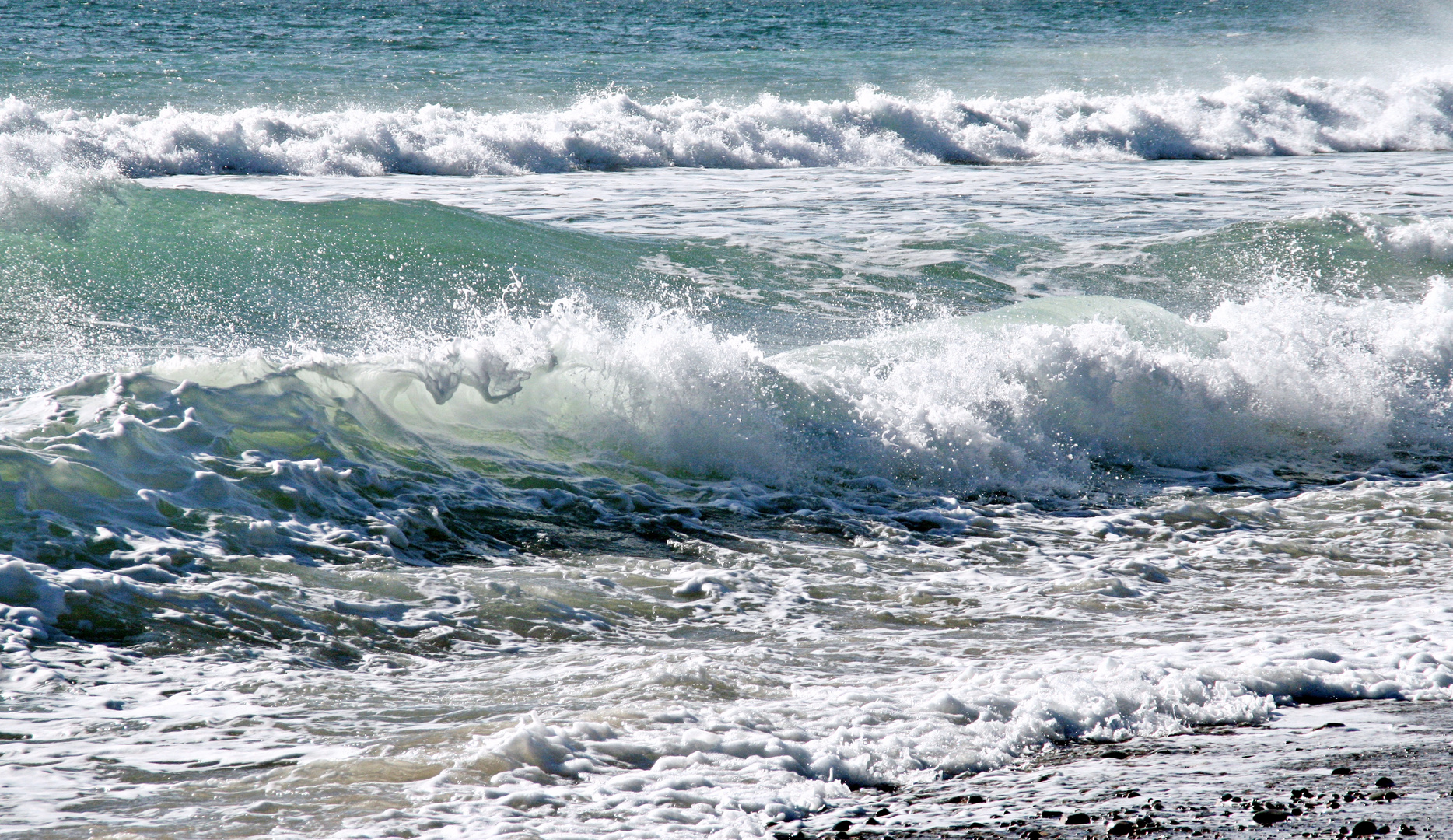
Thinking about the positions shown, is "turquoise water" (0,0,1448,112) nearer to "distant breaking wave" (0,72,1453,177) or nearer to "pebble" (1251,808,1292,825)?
"distant breaking wave" (0,72,1453,177)

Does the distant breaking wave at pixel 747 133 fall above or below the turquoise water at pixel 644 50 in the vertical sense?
below

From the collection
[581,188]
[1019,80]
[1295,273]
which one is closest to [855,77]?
[1019,80]

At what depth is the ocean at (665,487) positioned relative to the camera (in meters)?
3.12

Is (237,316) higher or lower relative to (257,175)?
lower

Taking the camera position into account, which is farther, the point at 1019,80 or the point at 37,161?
the point at 1019,80

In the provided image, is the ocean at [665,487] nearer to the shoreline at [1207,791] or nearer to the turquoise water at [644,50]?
the shoreline at [1207,791]

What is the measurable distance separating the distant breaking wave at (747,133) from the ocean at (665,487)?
195mm

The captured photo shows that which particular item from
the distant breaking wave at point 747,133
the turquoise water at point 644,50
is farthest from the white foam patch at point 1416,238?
the turquoise water at point 644,50

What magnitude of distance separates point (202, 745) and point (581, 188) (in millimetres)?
12510

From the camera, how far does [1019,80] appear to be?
2553 centimetres

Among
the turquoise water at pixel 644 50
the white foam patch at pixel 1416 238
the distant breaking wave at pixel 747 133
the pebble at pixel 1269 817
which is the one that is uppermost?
the turquoise water at pixel 644 50

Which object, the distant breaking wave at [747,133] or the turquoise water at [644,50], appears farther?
the turquoise water at [644,50]

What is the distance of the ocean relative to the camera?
312 centimetres

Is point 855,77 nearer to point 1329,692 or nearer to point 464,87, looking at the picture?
point 464,87
